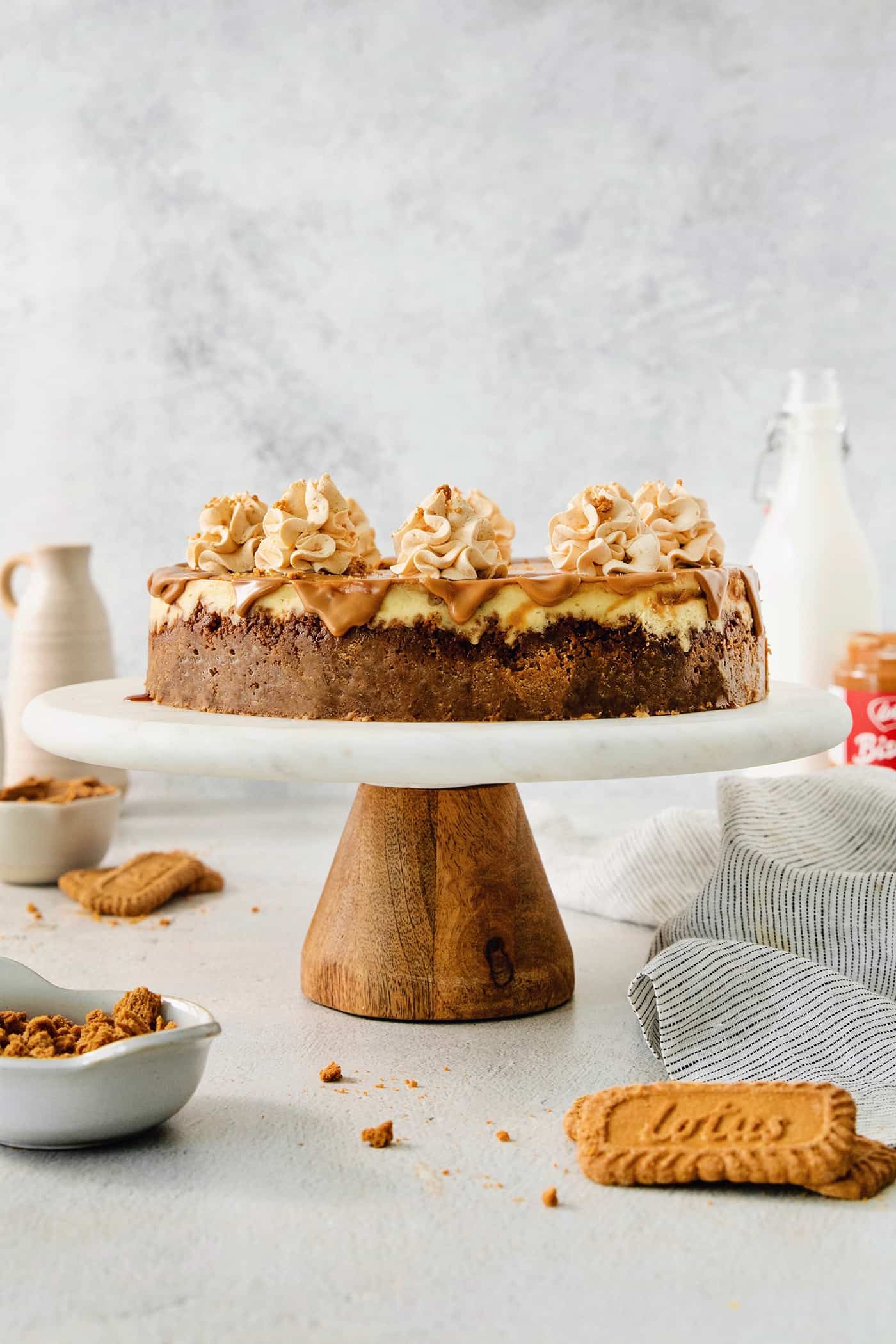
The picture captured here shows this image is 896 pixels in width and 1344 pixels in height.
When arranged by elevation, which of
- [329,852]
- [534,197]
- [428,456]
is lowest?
[329,852]

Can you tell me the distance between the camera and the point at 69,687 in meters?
1.66

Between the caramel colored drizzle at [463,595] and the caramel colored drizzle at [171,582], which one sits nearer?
the caramel colored drizzle at [463,595]

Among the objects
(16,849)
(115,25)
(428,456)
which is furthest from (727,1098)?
(115,25)

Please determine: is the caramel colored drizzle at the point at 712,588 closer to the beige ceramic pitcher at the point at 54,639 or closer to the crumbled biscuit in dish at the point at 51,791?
the crumbled biscuit in dish at the point at 51,791

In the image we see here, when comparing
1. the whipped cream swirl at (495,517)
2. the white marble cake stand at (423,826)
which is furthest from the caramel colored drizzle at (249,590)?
the whipped cream swirl at (495,517)

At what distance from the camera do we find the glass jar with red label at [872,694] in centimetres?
Answer: 226

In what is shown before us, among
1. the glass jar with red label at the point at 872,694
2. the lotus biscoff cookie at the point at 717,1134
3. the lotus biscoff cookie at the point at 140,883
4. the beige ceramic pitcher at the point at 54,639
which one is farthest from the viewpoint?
the beige ceramic pitcher at the point at 54,639

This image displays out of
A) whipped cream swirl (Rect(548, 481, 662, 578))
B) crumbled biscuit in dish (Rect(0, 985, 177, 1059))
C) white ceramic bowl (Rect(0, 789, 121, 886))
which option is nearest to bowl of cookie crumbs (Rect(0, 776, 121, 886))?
white ceramic bowl (Rect(0, 789, 121, 886))

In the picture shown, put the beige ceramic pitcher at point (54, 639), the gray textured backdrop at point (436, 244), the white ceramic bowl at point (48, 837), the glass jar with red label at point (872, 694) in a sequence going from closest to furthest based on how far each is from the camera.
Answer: the white ceramic bowl at point (48, 837)
the glass jar with red label at point (872, 694)
the beige ceramic pitcher at point (54, 639)
the gray textured backdrop at point (436, 244)

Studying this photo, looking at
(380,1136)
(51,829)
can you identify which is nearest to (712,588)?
(380,1136)

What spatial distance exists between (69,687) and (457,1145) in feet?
2.47

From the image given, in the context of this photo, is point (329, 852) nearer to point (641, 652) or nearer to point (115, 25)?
point (641, 652)

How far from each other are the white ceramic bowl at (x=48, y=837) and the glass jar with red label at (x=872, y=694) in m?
1.13

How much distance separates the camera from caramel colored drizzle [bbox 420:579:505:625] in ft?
4.39
